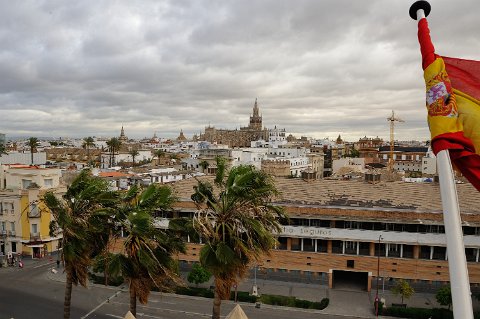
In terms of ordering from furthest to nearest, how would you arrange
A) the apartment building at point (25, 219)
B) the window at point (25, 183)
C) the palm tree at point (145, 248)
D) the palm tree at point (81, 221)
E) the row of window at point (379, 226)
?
the window at point (25, 183) → the apartment building at point (25, 219) → the row of window at point (379, 226) → the palm tree at point (81, 221) → the palm tree at point (145, 248)

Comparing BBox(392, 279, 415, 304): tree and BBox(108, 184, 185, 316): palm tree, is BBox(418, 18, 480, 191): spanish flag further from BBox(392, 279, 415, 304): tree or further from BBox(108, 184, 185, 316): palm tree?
BBox(392, 279, 415, 304): tree

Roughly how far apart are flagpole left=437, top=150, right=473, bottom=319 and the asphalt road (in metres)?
27.7

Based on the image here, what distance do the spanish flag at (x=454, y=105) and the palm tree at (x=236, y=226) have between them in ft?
26.5

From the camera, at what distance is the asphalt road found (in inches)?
1238

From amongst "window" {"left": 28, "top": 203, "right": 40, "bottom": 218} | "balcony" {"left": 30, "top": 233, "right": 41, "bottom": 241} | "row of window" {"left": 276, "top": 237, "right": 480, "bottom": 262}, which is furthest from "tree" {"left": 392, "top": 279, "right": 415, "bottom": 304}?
"window" {"left": 28, "top": 203, "right": 40, "bottom": 218}

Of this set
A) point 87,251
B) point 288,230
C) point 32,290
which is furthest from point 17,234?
point 87,251

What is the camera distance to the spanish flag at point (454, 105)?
22.6 ft

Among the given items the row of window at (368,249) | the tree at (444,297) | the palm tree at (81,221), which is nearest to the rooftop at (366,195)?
the row of window at (368,249)

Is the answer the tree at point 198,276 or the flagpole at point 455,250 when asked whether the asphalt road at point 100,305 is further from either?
the flagpole at point 455,250

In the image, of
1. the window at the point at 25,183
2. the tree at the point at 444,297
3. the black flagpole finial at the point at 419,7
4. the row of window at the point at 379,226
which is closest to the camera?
the black flagpole finial at the point at 419,7

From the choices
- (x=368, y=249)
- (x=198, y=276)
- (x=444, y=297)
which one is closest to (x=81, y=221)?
(x=198, y=276)

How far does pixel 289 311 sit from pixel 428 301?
39.6 feet

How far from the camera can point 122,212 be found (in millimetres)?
17812

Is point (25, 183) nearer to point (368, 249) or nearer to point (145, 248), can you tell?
point (368, 249)
